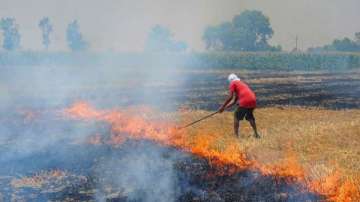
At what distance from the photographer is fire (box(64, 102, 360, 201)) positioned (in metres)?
9.27

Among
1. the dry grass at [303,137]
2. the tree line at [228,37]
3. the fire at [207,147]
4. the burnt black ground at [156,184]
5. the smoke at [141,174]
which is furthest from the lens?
the tree line at [228,37]

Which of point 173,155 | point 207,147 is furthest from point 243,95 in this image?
point 173,155

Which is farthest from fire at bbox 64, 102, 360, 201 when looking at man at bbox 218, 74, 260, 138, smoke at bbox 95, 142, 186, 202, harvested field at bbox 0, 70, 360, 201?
man at bbox 218, 74, 260, 138

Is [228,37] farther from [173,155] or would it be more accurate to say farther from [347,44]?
[173,155]

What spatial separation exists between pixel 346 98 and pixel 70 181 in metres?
20.2

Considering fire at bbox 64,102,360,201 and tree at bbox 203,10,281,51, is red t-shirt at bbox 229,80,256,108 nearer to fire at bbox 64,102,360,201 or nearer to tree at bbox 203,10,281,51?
fire at bbox 64,102,360,201

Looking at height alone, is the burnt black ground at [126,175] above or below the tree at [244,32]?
below

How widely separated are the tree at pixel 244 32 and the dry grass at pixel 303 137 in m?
69.4

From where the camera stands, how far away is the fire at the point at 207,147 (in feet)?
30.4

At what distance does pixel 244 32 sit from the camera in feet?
292

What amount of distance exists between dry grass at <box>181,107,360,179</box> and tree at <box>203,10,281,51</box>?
228ft

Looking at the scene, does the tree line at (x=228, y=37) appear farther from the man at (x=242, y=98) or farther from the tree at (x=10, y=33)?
the man at (x=242, y=98)

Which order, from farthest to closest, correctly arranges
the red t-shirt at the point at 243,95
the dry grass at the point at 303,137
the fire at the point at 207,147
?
the red t-shirt at the point at 243,95, the dry grass at the point at 303,137, the fire at the point at 207,147

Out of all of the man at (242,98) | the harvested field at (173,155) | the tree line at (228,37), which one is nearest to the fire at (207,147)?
the harvested field at (173,155)
